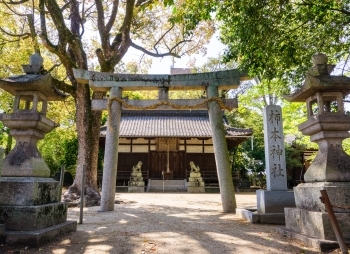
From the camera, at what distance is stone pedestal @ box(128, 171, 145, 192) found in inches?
724

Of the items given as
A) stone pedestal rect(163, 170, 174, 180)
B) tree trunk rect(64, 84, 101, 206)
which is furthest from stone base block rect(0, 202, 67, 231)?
stone pedestal rect(163, 170, 174, 180)

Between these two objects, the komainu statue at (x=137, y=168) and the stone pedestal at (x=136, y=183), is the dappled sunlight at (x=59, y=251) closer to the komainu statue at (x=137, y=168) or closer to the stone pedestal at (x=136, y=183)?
the stone pedestal at (x=136, y=183)

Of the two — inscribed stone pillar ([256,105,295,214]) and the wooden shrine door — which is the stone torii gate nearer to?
inscribed stone pillar ([256,105,295,214])

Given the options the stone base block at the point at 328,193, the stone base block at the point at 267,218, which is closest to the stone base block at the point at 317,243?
the stone base block at the point at 328,193

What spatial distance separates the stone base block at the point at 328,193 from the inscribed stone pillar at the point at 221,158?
11.0 ft

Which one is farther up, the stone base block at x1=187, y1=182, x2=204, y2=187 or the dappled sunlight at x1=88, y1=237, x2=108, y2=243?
the stone base block at x1=187, y1=182, x2=204, y2=187

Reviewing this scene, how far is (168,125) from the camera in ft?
72.8

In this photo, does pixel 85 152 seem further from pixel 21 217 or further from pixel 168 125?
pixel 168 125

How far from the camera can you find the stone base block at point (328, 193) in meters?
3.94

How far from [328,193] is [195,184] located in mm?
14701

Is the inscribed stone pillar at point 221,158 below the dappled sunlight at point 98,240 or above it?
above

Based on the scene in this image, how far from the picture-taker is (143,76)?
27.6ft

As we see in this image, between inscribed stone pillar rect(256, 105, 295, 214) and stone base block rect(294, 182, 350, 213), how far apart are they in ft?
5.38

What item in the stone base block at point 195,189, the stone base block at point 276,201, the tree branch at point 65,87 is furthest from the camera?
the stone base block at point 195,189
